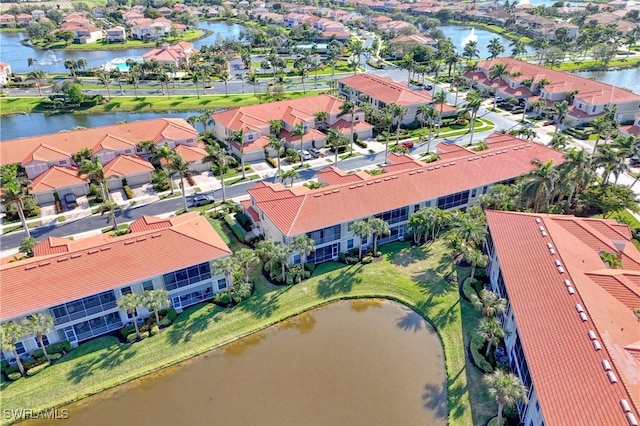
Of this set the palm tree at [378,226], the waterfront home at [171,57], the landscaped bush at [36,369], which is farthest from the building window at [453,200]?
the waterfront home at [171,57]

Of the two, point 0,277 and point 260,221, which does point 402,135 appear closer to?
point 260,221

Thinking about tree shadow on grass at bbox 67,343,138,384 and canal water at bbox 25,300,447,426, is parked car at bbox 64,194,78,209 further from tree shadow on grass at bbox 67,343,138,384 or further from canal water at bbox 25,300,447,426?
canal water at bbox 25,300,447,426

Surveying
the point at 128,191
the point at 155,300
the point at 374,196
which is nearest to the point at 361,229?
the point at 374,196

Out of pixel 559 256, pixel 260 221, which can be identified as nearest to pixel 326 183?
pixel 260 221

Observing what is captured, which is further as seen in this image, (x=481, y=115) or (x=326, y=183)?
(x=481, y=115)

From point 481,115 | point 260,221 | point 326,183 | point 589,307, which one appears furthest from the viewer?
point 481,115

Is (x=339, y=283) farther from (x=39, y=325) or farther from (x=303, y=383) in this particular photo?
(x=39, y=325)

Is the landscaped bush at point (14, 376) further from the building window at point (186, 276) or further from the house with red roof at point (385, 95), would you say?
the house with red roof at point (385, 95)
